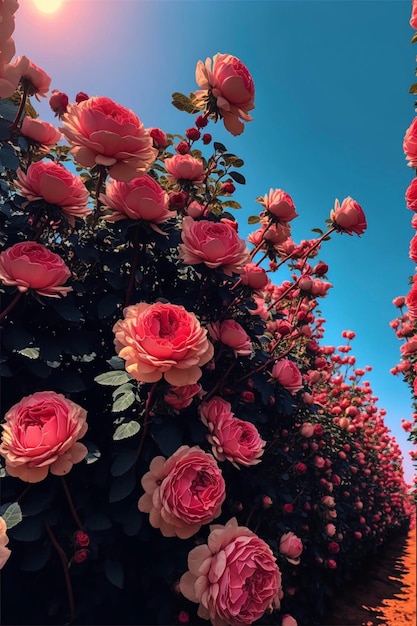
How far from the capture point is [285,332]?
1.76m

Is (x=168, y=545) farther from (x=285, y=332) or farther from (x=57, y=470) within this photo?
(x=285, y=332)

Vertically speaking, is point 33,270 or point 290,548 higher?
point 33,270

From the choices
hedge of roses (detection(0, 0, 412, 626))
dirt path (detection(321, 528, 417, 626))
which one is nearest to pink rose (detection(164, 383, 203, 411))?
hedge of roses (detection(0, 0, 412, 626))

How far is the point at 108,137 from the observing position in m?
1.02

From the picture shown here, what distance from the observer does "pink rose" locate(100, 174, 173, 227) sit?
116cm

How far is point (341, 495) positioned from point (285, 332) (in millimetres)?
2762

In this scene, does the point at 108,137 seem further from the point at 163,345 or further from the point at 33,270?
the point at 163,345

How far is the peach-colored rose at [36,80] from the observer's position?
4.30 feet

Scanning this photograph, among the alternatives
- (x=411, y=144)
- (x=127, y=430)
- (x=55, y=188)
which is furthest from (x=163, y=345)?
(x=411, y=144)

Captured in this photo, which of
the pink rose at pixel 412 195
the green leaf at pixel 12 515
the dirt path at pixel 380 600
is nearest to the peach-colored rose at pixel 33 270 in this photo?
the green leaf at pixel 12 515

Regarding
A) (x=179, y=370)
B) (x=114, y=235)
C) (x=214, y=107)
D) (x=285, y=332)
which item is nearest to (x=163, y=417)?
(x=179, y=370)

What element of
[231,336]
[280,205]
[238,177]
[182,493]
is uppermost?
[238,177]

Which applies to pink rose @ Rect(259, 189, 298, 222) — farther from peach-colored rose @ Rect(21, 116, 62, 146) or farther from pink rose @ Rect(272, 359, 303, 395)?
peach-colored rose @ Rect(21, 116, 62, 146)

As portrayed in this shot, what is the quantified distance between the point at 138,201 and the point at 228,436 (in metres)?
0.77
